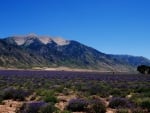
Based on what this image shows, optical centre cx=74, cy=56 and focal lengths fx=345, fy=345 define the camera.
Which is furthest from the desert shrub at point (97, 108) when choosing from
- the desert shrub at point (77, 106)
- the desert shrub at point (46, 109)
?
the desert shrub at point (46, 109)

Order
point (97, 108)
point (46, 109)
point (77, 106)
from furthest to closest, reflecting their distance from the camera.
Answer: point (77, 106) < point (97, 108) < point (46, 109)

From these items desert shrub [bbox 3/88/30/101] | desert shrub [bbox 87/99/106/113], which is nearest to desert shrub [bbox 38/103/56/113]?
desert shrub [bbox 87/99/106/113]

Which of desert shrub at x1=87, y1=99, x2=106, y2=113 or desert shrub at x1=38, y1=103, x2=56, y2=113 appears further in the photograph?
desert shrub at x1=87, y1=99, x2=106, y2=113

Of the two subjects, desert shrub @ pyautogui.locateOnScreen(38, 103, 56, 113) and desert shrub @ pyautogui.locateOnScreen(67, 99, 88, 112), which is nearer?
desert shrub @ pyautogui.locateOnScreen(38, 103, 56, 113)

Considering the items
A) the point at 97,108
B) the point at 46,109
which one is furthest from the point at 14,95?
the point at 46,109

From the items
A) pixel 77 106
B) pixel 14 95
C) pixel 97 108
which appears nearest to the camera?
pixel 97 108

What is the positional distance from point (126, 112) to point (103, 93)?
35.7 ft

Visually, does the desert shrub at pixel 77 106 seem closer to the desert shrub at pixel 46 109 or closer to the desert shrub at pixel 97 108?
the desert shrub at pixel 97 108

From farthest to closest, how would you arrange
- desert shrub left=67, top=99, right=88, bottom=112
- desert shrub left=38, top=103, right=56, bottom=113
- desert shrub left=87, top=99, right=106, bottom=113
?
desert shrub left=67, top=99, right=88, bottom=112
desert shrub left=87, top=99, right=106, bottom=113
desert shrub left=38, top=103, right=56, bottom=113

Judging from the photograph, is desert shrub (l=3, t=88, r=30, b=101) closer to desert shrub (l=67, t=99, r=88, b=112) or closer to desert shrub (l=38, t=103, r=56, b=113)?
desert shrub (l=67, t=99, r=88, b=112)

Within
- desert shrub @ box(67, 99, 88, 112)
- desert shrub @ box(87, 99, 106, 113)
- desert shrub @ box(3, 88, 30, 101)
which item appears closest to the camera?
desert shrub @ box(87, 99, 106, 113)

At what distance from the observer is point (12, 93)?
2247cm

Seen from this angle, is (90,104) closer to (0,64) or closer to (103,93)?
(103,93)

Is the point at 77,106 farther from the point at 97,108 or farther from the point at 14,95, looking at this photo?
the point at 14,95
